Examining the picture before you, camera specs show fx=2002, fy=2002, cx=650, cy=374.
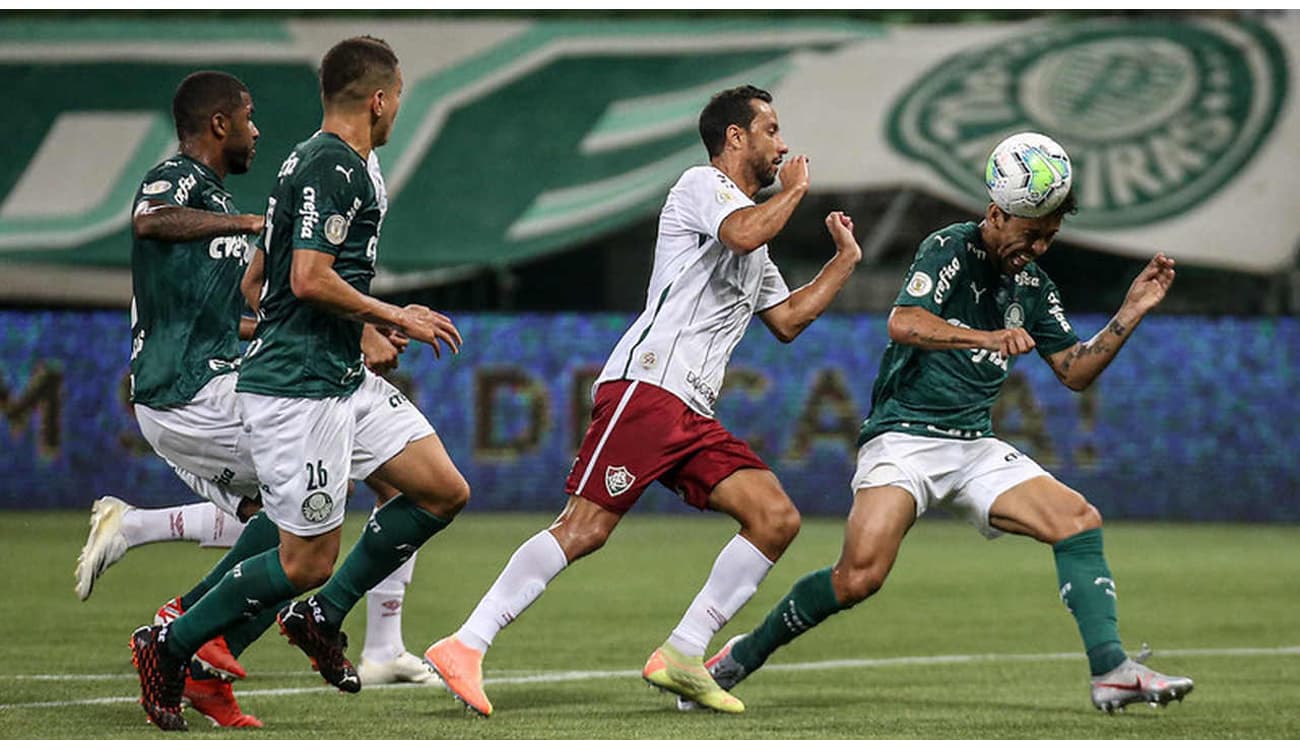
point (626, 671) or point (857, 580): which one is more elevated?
point (857, 580)

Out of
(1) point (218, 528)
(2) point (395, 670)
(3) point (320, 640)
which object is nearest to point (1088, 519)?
(3) point (320, 640)

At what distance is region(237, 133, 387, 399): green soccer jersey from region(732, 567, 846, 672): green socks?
179cm

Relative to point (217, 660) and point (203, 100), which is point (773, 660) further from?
point (203, 100)

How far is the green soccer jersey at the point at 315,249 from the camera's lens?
6.25 m

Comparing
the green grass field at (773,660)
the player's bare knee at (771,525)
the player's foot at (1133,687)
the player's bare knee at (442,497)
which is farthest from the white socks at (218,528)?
the player's foot at (1133,687)

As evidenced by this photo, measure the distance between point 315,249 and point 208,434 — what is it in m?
1.32

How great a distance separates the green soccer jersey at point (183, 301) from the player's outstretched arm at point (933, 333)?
2.43 meters

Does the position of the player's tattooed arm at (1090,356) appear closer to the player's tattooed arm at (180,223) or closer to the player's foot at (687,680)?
the player's foot at (687,680)

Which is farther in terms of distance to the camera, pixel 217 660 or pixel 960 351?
pixel 960 351

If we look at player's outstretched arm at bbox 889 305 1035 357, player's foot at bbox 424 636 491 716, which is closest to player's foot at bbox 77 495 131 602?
player's foot at bbox 424 636 491 716

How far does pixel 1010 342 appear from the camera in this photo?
263 inches

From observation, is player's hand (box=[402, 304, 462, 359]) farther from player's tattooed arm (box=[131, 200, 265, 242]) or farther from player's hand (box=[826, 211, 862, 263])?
player's hand (box=[826, 211, 862, 263])

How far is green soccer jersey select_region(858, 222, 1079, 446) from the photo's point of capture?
23.6 ft
